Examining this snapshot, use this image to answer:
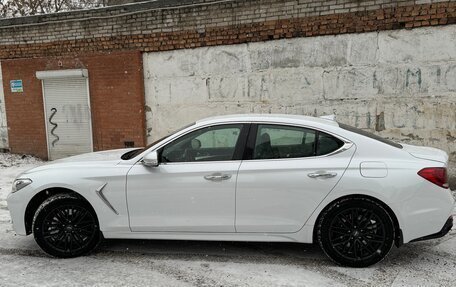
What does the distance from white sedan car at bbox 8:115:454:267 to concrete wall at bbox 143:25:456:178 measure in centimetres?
283

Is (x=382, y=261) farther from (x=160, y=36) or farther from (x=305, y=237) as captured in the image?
(x=160, y=36)

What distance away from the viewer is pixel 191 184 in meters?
4.05

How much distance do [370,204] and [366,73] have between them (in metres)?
→ 3.77

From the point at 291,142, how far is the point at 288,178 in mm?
399

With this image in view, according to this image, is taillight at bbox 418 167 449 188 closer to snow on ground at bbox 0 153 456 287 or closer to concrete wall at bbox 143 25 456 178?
snow on ground at bbox 0 153 456 287

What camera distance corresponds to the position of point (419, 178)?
12.4ft

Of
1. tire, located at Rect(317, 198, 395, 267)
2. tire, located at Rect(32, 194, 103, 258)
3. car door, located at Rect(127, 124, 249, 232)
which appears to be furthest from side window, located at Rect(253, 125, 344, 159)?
tire, located at Rect(32, 194, 103, 258)

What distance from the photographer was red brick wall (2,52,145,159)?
28.4ft

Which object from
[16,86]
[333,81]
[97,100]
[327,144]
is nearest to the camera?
[327,144]

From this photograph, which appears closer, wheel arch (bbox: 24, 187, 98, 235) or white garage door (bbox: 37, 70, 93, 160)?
wheel arch (bbox: 24, 187, 98, 235)

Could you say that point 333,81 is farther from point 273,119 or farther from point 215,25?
point 273,119

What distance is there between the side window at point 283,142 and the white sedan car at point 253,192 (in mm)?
10

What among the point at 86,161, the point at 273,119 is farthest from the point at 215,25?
the point at 86,161

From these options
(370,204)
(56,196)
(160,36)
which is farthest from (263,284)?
(160,36)
